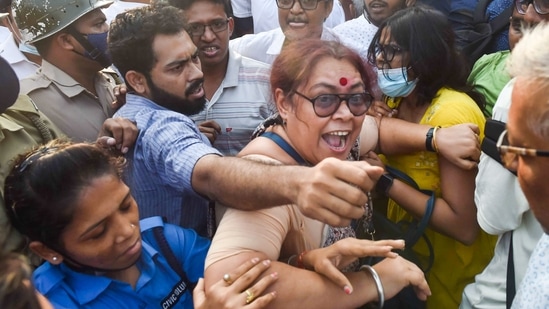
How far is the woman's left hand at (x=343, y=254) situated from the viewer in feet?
4.59

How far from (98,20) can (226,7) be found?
742 mm

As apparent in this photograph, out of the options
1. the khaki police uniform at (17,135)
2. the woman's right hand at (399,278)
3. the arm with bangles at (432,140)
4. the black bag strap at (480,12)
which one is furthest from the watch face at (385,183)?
the black bag strap at (480,12)

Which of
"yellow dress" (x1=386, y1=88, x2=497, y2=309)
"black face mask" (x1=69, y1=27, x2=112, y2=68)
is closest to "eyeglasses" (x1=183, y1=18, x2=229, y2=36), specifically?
"black face mask" (x1=69, y1=27, x2=112, y2=68)

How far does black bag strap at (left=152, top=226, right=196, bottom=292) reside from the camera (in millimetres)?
1750

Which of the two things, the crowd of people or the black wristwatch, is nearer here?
the crowd of people

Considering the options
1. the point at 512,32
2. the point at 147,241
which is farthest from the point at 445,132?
the point at 147,241

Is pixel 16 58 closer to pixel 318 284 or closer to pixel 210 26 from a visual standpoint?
pixel 210 26

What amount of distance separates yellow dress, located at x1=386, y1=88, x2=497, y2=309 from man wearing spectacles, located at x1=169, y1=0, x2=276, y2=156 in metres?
0.87

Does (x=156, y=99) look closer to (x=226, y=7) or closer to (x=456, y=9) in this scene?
(x=226, y=7)

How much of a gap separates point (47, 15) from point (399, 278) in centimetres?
231

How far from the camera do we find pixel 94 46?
281 cm

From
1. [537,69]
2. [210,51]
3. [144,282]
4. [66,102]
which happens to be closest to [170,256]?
[144,282]

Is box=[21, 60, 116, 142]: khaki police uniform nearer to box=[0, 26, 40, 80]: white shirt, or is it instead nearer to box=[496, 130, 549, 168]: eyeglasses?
box=[0, 26, 40, 80]: white shirt

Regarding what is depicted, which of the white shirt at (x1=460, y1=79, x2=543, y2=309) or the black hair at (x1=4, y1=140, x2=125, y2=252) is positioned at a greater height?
the black hair at (x1=4, y1=140, x2=125, y2=252)
